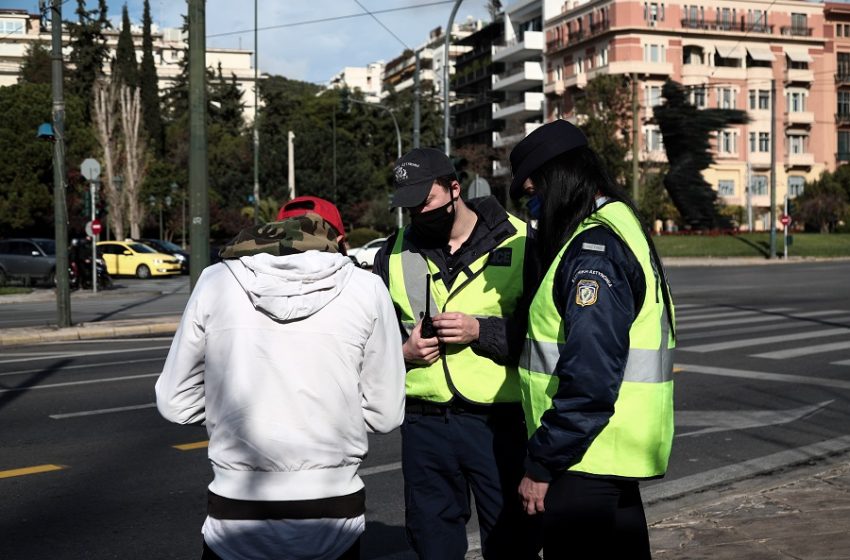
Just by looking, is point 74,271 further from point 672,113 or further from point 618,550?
point 618,550

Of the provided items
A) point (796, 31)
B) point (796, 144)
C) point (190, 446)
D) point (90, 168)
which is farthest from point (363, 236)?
point (190, 446)

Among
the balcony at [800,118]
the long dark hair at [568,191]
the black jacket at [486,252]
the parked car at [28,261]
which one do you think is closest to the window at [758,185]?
the balcony at [800,118]

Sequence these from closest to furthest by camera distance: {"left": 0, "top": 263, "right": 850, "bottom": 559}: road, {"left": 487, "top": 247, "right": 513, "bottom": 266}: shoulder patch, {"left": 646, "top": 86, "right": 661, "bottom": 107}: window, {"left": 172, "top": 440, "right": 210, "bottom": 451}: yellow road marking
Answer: {"left": 487, "top": 247, "right": 513, "bottom": 266}: shoulder patch, {"left": 0, "top": 263, "right": 850, "bottom": 559}: road, {"left": 172, "top": 440, "right": 210, "bottom": 451}: yellow road marking, {"left": 646, "top": 86, "right": 661, "bottom": 107}: window

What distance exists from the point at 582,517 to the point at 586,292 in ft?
2.21

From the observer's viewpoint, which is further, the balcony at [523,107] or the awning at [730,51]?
→ the balcony at [523,107]

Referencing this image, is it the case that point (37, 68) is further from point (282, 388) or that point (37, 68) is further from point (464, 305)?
point (282, 388)

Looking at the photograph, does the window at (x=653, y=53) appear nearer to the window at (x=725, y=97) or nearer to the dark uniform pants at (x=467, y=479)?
the window at (x=725, y=97)

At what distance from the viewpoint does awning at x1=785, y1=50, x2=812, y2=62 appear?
77.4 m

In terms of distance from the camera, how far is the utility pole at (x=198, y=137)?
15.9 m

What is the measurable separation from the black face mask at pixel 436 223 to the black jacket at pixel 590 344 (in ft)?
2.97

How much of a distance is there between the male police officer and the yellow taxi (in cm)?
3877

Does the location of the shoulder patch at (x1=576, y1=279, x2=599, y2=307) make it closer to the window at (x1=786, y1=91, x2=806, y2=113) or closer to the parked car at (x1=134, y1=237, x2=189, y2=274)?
the parked car at (x1=134, y1=237, x2=189, y2=274)

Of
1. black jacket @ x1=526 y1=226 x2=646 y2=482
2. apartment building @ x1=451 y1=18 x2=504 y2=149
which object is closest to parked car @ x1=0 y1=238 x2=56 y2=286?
black jacket @ x1=526 y1=226 x2=646 y2=482

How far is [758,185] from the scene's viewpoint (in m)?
76.8
